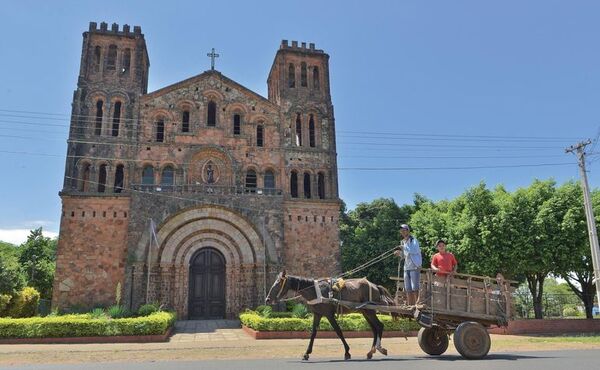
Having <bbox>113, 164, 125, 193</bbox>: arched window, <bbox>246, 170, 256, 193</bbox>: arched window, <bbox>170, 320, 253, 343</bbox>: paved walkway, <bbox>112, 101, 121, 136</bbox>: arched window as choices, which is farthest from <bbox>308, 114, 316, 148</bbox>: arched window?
<bbox>170, 320, 253, 343</bbox>: paved walkway

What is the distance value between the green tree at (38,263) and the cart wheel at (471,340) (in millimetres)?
38099

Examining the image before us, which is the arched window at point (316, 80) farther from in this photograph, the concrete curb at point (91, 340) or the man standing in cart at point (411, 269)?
the man standing in cart at point (411, 269)

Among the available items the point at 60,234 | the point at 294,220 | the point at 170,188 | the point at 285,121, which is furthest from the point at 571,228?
the point at 60,234

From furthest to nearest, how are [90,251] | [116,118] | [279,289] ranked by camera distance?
[116,118]
[90,251]
[279,289]

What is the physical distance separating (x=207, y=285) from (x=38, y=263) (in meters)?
23.2

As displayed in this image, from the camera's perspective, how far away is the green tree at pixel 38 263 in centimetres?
3994

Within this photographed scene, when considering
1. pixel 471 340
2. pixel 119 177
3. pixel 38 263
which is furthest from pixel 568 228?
pixel 38 263

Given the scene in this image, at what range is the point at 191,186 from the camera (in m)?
27.1

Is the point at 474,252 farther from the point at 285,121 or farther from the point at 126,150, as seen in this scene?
the point at 126,150

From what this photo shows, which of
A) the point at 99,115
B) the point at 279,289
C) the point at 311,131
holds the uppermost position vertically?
the point at 99,115

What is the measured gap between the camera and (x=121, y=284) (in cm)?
2564

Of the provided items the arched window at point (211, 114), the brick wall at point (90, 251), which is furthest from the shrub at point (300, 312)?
the arched window at point (211, 114)

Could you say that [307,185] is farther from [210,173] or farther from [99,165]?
[99,165]

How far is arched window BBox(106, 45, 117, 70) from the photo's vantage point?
30.2 metres
